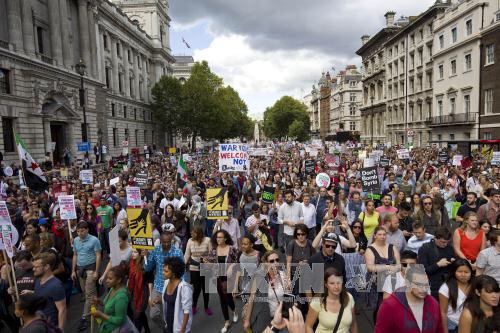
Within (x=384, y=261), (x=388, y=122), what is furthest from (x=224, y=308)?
(x=388, y=122)

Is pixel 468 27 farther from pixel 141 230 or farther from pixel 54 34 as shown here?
pixel 141 230

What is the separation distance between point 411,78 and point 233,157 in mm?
42897

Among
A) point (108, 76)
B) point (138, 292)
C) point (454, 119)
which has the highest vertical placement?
point (108, 76)

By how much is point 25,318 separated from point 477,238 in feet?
19.0

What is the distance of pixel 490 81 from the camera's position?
1224 inches

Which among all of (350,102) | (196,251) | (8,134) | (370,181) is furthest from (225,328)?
(350,102)

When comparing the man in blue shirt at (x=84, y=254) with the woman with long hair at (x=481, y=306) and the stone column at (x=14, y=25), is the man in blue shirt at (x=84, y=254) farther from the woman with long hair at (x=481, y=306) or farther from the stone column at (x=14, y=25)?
the stone column at (x=14, y=25)

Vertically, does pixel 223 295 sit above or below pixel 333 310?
below

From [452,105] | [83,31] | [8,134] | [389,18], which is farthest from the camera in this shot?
[389,18]

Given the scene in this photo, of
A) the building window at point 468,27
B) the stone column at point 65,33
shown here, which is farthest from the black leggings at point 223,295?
the building window at point 468,27

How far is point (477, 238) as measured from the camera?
17.1 feet

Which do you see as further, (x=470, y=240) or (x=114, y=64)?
(x=114, y=64)

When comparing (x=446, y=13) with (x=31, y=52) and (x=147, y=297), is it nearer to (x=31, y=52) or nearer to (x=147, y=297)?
(x=31, y=52)

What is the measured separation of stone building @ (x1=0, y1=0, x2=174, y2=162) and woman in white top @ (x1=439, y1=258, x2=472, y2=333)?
81.3ft
